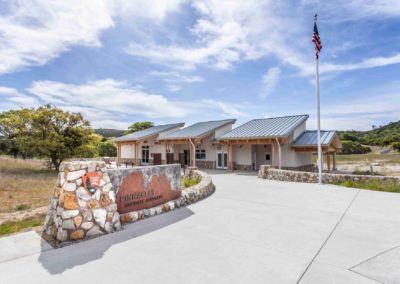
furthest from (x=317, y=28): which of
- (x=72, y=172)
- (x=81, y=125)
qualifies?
(x=81, y=125)

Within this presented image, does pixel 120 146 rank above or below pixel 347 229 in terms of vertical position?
above

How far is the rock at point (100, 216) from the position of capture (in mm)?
5820

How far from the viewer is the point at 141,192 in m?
7.45

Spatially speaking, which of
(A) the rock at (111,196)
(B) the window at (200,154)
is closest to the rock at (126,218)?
(A) the rock at (111,196)

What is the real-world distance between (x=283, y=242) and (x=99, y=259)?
3619 mm

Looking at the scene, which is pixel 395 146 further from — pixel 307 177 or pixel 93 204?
pixel 93 204

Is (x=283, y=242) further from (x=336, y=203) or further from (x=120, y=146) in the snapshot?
(x=120, y=146)

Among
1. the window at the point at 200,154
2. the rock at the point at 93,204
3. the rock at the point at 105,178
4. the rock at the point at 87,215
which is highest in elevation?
the window at the point at 200,154

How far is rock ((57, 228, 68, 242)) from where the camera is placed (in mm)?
5355

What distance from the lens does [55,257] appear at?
466cm

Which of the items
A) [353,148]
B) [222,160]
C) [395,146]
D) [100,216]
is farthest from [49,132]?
[395,146]

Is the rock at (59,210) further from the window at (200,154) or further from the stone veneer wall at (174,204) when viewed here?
the window at (200,154)

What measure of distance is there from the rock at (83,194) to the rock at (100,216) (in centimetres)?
33

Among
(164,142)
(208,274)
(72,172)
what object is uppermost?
(164,142)
